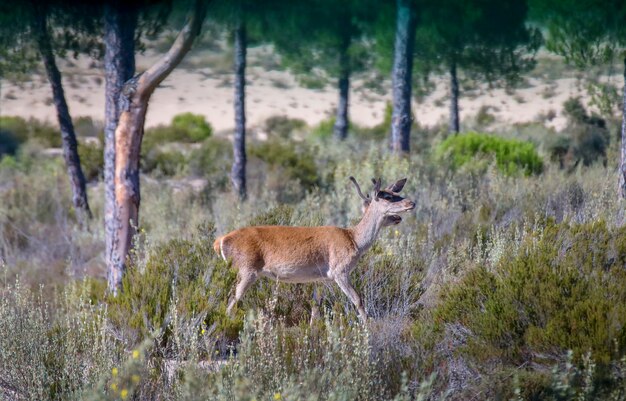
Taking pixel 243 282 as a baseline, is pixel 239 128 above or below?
below

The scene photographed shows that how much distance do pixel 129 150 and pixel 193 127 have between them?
28.1m

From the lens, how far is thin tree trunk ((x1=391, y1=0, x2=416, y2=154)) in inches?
689

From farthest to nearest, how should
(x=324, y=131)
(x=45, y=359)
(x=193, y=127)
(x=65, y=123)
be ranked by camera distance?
(x=193, y=127) → (x=324, y=131) → (x=65, y=123) → (x=45, y=359)

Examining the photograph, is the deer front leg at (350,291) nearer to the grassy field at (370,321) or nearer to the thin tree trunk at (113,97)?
the grassy field at (370,321)

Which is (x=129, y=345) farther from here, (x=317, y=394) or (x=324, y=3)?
(x=324, y=3)

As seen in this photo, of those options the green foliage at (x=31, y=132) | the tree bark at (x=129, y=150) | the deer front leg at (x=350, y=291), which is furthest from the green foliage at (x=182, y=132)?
the deer front leg at (x=350, y=291)

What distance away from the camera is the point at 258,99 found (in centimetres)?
5700

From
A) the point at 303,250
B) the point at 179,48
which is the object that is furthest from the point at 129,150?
the point at 303,250

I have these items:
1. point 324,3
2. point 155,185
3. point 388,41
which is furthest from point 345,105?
point 155,185

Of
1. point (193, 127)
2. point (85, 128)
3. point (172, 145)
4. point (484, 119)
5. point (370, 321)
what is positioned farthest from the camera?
point (484, 119)

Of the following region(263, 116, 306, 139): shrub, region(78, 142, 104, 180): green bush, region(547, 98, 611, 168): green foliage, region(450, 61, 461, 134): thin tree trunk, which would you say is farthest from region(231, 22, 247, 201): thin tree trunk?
region(263, 116, 306, 139): shrub

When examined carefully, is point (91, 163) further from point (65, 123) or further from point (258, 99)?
point (258, 99)

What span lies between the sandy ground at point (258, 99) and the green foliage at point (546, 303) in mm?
35707

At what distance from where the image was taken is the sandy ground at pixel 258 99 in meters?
48.6
